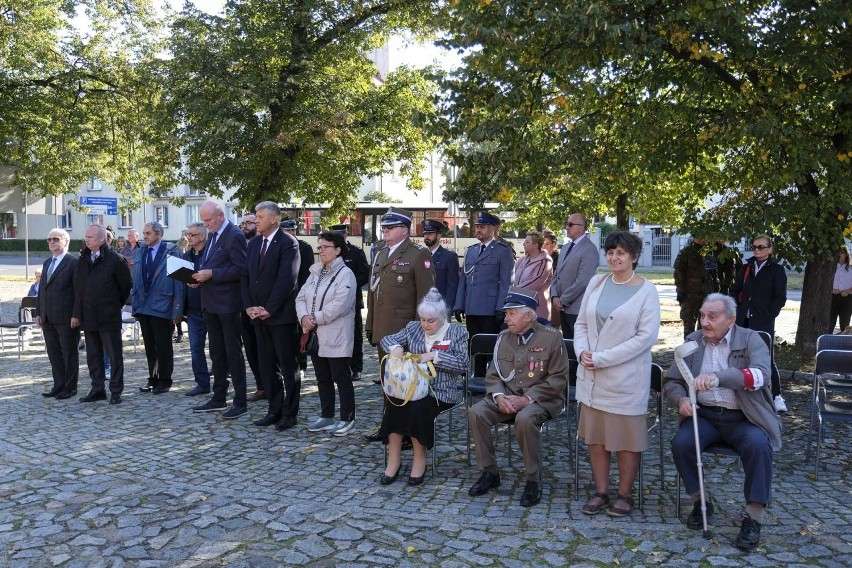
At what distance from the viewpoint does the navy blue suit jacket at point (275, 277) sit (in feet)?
26.1

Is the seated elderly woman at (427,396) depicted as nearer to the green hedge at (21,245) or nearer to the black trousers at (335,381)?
the black trousers at (335,381)

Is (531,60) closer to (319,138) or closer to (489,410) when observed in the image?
(489,410)

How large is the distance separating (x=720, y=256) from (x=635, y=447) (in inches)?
245

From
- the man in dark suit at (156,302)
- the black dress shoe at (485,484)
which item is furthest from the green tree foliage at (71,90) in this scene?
the black dress shoe at (485,484)

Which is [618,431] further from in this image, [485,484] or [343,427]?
[343,427]

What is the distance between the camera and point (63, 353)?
9.88 metres

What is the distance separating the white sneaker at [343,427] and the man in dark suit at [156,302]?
300cm

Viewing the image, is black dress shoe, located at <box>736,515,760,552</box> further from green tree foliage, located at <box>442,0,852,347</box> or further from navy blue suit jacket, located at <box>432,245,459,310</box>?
navy blue suit jacket, located at <box>432,245,459,310</box>

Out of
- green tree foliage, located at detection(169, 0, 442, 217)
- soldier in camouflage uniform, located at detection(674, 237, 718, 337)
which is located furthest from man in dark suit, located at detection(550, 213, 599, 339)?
green tree foliage, located at detection(169, 0, 442, 217)

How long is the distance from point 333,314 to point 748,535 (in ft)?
12.9

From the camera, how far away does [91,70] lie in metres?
19.8

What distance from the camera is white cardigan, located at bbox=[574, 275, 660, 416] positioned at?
543 centimetres

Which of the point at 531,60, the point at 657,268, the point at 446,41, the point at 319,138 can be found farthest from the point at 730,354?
the point at 657,268

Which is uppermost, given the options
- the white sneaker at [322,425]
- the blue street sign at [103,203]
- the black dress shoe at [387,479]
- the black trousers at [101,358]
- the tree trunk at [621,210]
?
the blue street sign at [103,203]
